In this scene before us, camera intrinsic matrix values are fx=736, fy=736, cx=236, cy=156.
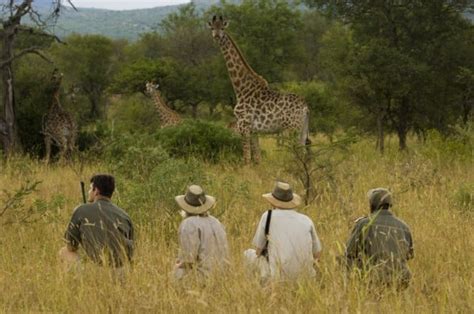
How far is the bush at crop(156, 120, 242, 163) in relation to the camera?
556 inches

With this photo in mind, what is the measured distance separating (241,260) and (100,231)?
1.28m

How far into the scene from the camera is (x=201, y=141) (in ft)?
47.1

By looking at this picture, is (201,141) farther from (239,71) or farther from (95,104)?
(95,104)

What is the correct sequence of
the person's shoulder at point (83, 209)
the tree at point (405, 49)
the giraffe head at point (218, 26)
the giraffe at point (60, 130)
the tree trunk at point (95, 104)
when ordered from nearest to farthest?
the person's shoulder at point (83, 209) < the giraffe head at point (218, 26) < the tree at point (405, 49) < the giraffe at point (60, 130) < the tree trunk at point (95, 104)

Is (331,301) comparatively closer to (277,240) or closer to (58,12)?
(277,240)

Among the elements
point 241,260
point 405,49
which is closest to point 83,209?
point 241,260

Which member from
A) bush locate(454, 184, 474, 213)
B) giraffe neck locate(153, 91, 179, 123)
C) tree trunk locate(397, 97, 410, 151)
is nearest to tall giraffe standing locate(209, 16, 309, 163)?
tree trunk locate(397, 97, 410, 151)

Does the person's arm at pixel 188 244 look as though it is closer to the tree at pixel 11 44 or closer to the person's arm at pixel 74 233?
the person's arm at pixel 74 233

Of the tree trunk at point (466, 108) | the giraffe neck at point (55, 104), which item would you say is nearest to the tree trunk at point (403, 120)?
the tree trunk at point (466, 108)

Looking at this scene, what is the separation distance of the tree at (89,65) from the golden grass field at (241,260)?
1842cm

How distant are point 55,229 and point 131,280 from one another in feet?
8.63

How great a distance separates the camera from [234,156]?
14047 millimetres

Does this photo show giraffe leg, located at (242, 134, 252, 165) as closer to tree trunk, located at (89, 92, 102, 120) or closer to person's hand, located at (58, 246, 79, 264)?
person's hand, located at (58, 246, 79, 264)

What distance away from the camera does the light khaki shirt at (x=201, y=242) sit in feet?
19.5
